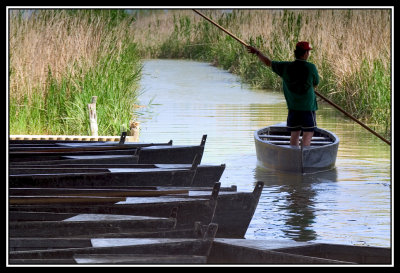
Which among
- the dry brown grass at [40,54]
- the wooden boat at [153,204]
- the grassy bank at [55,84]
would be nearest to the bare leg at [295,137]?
the grassy bank at [55,84]

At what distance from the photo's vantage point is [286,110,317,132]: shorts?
11094mm

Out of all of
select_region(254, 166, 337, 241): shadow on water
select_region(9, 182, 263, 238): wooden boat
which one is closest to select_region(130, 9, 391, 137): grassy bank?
select_region(254, 166, 337, 241): shadow on water

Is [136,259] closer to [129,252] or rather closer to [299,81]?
[129,252]

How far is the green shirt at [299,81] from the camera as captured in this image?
10.7 meters

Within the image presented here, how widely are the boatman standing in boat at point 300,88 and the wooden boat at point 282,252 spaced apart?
17.7 feet

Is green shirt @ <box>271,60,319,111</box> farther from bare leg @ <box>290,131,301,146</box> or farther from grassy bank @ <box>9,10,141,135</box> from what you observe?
grassy bank @ <box>9,10,141,135</box>

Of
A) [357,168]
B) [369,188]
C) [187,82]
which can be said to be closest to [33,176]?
[369,188]

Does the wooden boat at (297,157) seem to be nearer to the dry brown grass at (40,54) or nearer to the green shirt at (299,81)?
the green shirt at (299,81)

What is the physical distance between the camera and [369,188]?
32.2 feet

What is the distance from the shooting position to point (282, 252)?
5.14m

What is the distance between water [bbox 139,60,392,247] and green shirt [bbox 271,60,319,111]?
81 cm

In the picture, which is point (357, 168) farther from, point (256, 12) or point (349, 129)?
point (256, 12)
